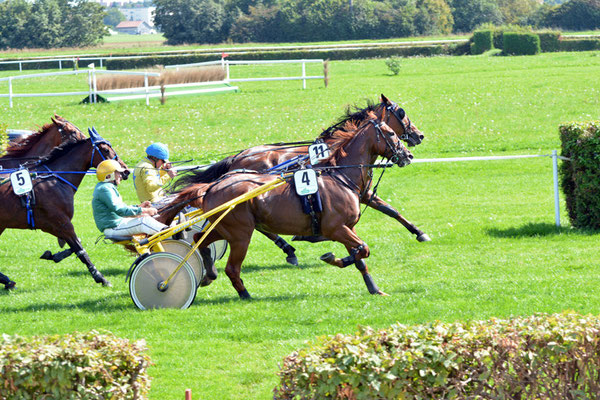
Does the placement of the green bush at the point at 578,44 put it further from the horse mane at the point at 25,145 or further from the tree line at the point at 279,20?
the horse mane at the point at 25,145

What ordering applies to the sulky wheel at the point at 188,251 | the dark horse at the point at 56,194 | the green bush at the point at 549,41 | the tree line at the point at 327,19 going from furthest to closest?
the tree line at the point at 327,19, the green bush at the point at 549,41, the dark horse at the point at 56,194, the sulky wheel at the point at 188,251

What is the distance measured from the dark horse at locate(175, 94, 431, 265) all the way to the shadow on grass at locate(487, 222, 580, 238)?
0.99 m

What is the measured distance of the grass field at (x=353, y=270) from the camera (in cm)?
750

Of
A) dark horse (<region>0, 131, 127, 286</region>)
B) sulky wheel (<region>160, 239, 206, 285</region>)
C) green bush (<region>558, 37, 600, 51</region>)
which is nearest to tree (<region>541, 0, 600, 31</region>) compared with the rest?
green bush (<region>558, 37, 600, 51</region>)

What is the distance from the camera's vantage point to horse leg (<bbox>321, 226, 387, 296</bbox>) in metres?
8.74

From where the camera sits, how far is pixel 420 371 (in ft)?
15.7

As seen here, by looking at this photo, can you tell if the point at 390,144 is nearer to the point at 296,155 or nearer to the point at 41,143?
the point at 296,155

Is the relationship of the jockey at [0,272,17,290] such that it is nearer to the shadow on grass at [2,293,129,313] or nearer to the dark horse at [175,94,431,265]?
the shadow on grass at [2,293,129,313]

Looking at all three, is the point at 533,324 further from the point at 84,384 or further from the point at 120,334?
the point at 120,334

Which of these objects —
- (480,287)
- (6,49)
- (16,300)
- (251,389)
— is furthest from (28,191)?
(6,49)

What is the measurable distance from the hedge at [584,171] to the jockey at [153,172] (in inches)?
207

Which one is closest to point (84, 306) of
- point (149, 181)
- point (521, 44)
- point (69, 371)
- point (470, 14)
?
point (149, 181)

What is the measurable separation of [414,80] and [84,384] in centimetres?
2669

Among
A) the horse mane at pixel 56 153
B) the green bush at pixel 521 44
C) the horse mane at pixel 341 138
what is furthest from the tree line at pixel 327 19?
the horse mane at pixel 341 138
